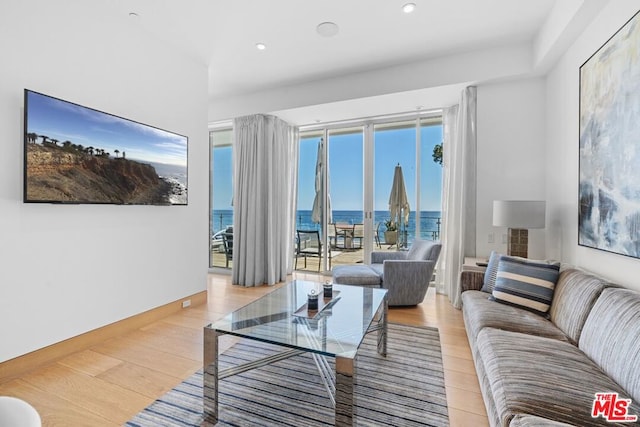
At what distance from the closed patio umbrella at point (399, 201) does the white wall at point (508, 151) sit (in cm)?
113

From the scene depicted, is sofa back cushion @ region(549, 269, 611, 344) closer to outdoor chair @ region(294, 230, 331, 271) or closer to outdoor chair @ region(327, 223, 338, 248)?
outdoor chair @ region(327, 223, 338, 248)

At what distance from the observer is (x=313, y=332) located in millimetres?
1745

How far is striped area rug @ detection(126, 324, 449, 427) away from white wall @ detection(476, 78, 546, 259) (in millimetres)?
1860

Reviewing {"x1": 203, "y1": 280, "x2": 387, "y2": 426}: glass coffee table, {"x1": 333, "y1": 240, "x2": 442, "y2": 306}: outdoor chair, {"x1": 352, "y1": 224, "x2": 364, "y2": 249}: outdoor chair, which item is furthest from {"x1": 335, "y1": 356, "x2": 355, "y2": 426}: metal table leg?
{"x1": 352, "y1": 224, "x2": 364, "y2": 249}: outdoor chair

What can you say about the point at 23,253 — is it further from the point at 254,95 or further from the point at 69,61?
the point at 254,95

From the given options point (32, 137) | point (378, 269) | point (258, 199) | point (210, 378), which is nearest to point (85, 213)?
point (32, 137)

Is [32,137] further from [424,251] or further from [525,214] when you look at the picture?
[525,214]

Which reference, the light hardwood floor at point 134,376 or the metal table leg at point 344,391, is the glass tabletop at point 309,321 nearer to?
the metal table leg at point 344,391

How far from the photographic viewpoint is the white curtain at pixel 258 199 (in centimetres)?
469

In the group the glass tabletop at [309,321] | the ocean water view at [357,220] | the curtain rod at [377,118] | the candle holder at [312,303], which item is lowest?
the glass tabletop at [309,321]

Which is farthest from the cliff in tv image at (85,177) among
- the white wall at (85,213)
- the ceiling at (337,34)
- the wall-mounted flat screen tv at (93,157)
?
the ceiling at (337,34)

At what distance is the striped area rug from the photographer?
1690mm

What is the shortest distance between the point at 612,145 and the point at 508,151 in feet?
4.89

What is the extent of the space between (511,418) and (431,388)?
0.84 meters
